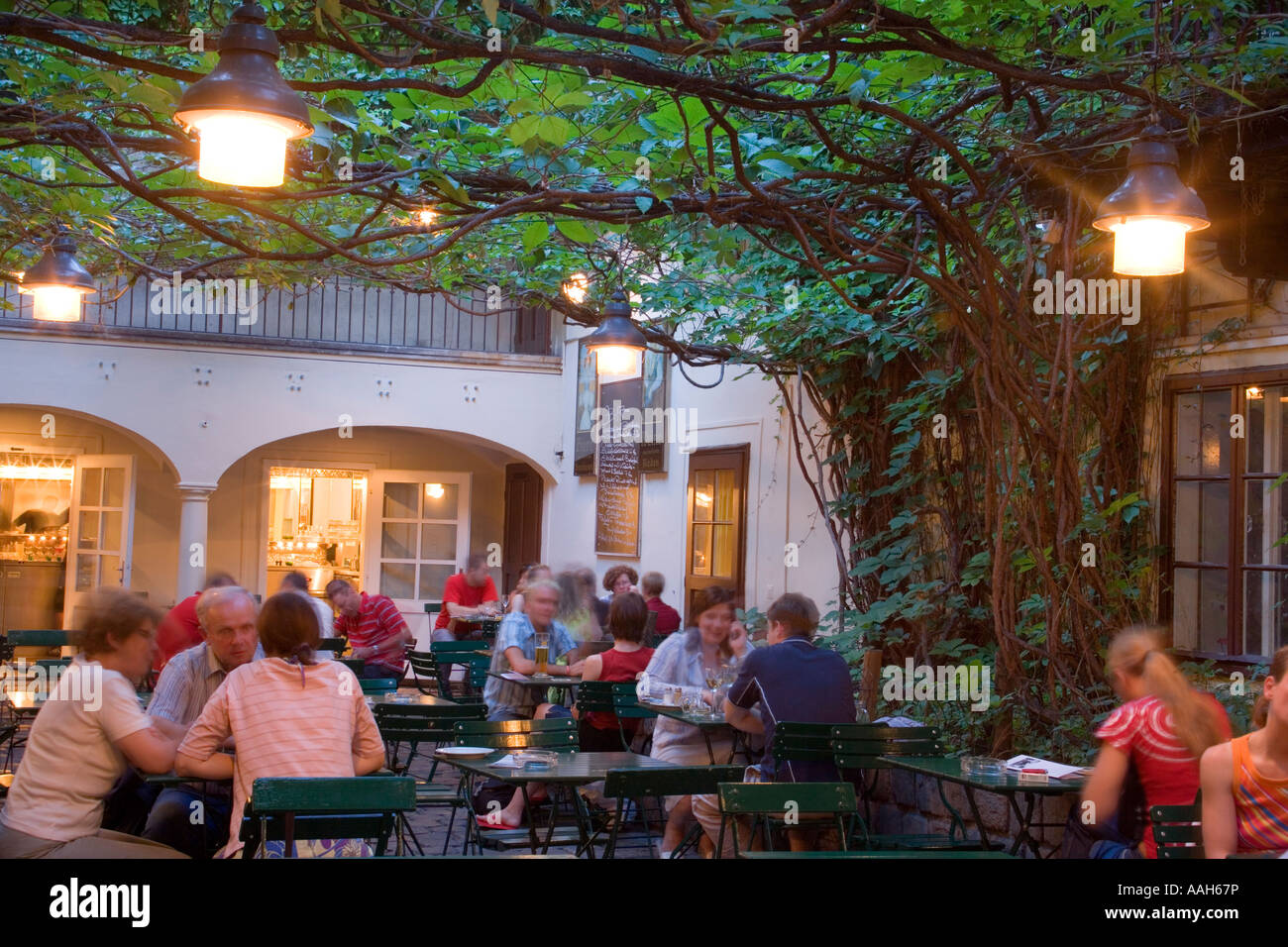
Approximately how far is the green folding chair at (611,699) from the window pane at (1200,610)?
8.98ft

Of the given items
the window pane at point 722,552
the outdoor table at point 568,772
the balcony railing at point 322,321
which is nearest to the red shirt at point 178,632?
the outdoor table at point 568,772

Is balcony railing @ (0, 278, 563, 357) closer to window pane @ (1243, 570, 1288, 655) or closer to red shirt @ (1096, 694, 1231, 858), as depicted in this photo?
window pane @ (1243, 570, 1288, 655)

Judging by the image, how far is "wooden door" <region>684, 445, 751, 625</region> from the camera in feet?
38.0

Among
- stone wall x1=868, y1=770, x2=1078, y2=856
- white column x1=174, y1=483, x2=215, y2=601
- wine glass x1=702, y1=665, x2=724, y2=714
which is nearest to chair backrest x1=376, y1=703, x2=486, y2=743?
wine glass x1=702, y1=665, x2=724, y2=714

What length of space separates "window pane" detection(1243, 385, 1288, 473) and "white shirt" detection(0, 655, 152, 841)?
523cm

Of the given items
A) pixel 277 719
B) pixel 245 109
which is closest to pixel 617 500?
pixel 277 719

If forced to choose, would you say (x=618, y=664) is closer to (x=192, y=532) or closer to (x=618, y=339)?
(x=618, y=339)

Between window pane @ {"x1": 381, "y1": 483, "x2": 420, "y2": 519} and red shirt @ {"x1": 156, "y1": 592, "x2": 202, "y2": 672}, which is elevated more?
Answer: window pane @ {"x1": 381, "y1": 483, "x2": 420, "y2": 519}

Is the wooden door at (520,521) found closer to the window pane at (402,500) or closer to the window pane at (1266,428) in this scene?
the window pane at (402,500)

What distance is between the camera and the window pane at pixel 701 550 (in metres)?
12.2

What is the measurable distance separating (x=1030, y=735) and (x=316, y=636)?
392cm

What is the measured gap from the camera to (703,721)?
6.66 m
